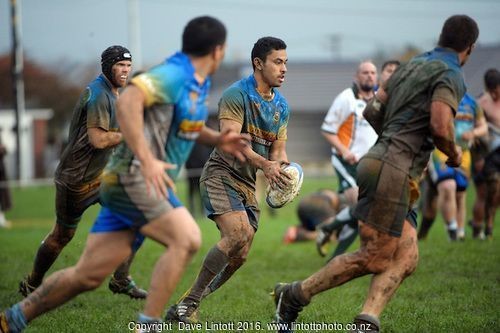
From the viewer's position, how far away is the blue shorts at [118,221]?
5.91 metres

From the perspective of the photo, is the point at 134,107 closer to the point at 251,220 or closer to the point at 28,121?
the point at 251,220

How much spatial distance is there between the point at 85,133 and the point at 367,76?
418 cm

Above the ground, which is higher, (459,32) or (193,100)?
(459,32)

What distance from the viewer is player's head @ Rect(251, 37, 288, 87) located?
7.94 meters

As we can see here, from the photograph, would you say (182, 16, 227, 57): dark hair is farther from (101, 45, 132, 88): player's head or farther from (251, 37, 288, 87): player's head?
(101, 45, 132, 88): player's head

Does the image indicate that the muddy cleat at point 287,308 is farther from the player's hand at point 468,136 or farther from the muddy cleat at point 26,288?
the player's hand at point 468,136

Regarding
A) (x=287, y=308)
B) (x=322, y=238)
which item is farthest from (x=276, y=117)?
(x=322, y=238)

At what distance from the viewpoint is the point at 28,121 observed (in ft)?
171

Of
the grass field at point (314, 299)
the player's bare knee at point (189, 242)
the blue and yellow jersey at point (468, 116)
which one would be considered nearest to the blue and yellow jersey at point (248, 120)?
the grass field at point (314, 299)

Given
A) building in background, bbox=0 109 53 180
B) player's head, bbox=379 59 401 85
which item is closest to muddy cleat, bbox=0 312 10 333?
player's head, bbox=379 59 401 85

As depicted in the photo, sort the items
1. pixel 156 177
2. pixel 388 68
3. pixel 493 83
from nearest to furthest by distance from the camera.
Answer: pixel 156 177
pixel 388 68
pixel 493 83

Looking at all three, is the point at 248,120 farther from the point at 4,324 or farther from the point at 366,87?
the point at 366,87

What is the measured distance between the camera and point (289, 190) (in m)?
7.80

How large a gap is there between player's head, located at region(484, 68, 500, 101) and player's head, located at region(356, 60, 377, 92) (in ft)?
9.97
